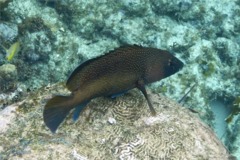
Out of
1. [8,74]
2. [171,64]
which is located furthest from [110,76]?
[8,74]

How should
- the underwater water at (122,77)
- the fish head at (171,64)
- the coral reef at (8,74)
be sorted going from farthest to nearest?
the coral reef at (8,74), the fish head at (171,64), the underwater water at (122,77)

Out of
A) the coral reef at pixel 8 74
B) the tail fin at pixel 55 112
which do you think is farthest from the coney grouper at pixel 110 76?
the coral reef at pixel 8 74

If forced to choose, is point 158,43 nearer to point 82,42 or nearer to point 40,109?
point 82,42

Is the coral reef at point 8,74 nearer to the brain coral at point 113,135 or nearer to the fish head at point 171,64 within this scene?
the brain coral at point 113,135

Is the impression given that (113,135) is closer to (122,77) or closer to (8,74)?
(122,77)

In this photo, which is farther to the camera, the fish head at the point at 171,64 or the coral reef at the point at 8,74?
the coral reef at the point at 8,74

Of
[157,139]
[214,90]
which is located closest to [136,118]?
[157,139]
